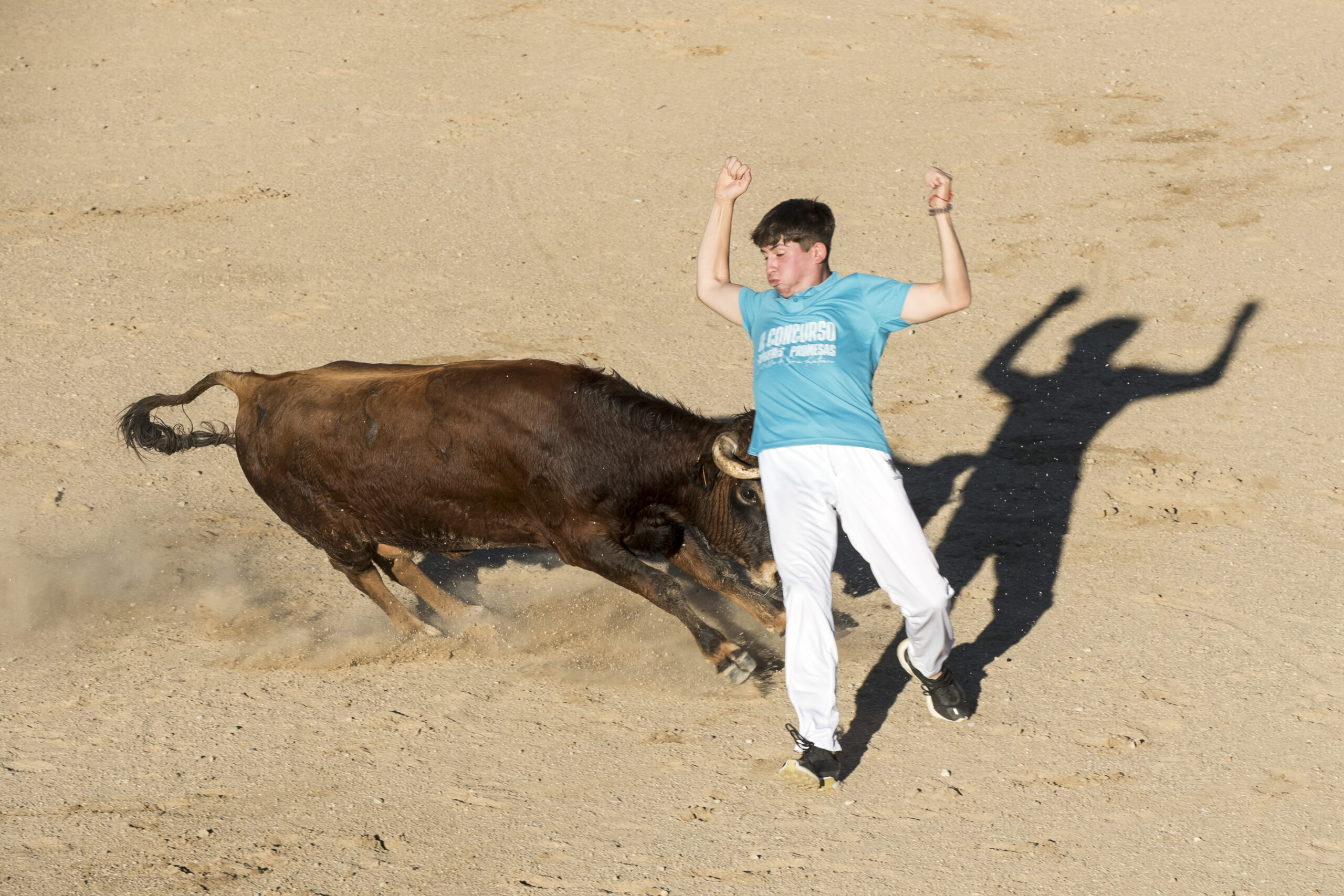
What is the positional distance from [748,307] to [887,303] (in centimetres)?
64

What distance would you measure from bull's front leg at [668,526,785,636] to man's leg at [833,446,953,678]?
108 cm

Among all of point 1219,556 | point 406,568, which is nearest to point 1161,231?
point 1219,556

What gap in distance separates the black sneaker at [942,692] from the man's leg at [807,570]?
642 mm

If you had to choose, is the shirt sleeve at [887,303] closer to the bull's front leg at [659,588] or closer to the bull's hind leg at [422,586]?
the bull's front leg at [659,588]

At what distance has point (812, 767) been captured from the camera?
5660 millimetres

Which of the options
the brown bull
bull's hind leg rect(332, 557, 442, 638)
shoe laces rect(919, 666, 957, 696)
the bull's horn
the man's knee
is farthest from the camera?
bull's hind leg rect(332, 557, 442, 638)

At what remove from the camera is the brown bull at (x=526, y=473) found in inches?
257

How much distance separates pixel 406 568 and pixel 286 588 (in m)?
0.74

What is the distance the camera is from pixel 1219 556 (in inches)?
302

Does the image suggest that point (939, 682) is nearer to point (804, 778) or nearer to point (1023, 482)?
point (804, 778)

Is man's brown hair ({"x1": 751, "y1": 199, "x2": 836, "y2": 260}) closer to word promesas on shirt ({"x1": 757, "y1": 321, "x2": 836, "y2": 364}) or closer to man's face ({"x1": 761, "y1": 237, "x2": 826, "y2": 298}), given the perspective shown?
man's face ({"x1": 761, "y1": 237, "x2": 826, "y2": 298})

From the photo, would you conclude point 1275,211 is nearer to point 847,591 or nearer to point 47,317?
point 847,591

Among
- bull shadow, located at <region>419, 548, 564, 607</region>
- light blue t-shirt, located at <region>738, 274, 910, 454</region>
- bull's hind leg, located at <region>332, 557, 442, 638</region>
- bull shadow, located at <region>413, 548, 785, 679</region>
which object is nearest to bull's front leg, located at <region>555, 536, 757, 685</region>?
bull shadow, located at <region>413, 548, 785, 679</region>

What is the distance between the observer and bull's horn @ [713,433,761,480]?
6219 mm
